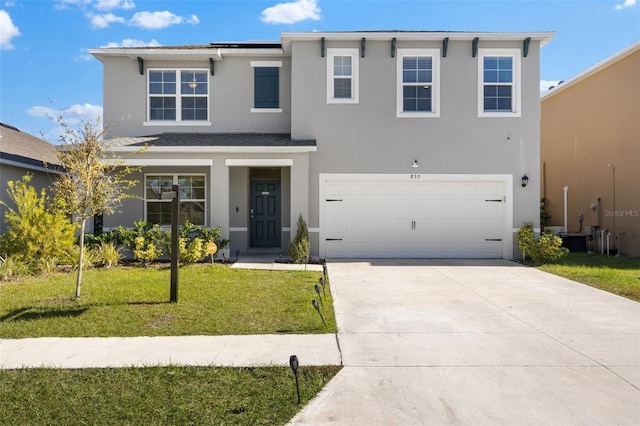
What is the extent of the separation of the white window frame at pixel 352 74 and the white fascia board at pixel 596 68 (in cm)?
823

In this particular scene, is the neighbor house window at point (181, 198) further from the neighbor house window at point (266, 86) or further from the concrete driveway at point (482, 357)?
the concrete driveway at point (482, 357)

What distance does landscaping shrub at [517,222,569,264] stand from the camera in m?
11.4

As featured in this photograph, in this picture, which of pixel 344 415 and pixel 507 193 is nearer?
pixel 344 415

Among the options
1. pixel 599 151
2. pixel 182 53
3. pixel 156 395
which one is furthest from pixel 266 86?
pixel 599 151

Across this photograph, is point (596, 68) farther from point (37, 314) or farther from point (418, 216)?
point (37, 314)

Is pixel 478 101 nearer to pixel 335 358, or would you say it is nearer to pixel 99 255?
pixel 335 358

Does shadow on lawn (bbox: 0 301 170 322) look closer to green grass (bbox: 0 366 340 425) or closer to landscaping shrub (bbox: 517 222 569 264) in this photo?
green grass (bbox: 0 366 340 425)

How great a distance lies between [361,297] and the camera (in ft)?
25.4

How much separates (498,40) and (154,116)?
10356 mm

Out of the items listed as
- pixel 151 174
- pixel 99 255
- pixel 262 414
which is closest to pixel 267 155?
pixel 151 174

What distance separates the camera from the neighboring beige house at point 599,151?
1328cm

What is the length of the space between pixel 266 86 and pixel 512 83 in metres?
7.20

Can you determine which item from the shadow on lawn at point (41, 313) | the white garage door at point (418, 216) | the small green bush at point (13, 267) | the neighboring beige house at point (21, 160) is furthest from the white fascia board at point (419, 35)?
the shadow on lawn at point (41, 313)

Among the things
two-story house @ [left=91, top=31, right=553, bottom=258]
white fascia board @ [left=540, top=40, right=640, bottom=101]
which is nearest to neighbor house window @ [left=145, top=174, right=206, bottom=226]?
two-story house @ [left=91, top=31, right=553, bottom=258]
